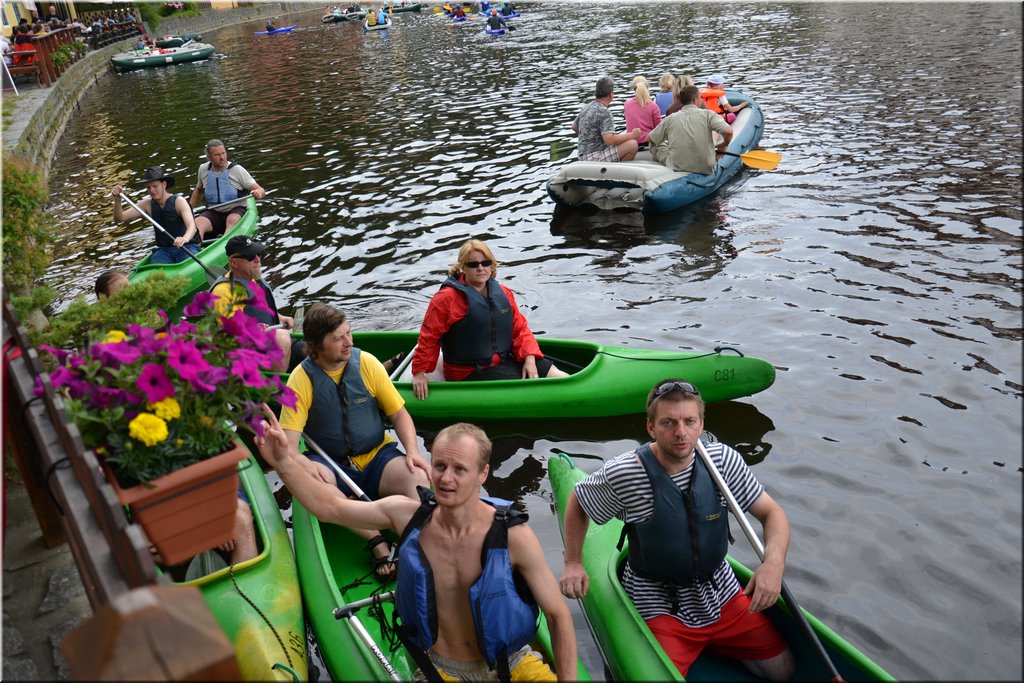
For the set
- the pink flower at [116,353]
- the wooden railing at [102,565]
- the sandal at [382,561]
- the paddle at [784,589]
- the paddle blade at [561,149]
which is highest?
the pink flower at [116,353]

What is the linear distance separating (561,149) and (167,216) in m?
6.64

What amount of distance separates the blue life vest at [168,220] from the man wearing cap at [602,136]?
5.45 meters

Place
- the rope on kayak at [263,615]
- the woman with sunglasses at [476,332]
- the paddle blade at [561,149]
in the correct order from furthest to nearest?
the paddle blade at [561,149]
the woman with sunglasses at [476,332]
the rope on kayak at [263,615]

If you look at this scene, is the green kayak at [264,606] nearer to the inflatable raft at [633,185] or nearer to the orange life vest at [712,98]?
the inflatable raft at [633,185]

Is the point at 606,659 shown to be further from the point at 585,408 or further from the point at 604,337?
the point at 604,337

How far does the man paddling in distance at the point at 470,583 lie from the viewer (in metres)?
3.43

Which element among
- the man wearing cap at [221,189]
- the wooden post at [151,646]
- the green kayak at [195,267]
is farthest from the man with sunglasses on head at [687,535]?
the man wearing cap at [221,189]

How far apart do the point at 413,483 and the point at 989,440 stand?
4.05 metres

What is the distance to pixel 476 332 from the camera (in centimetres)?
666

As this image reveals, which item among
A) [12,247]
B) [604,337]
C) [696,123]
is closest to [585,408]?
[604,337]

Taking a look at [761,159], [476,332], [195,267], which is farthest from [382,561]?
[761,159]

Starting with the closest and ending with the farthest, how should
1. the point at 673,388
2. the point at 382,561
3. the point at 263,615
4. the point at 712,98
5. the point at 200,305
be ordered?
the point at 200,305 < the point at 673,388 < the point at 263,615 < the point at 382,561 < the point at 712,98

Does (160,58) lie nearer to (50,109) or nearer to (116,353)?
(50,109)

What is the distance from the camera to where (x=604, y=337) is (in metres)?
8.37
